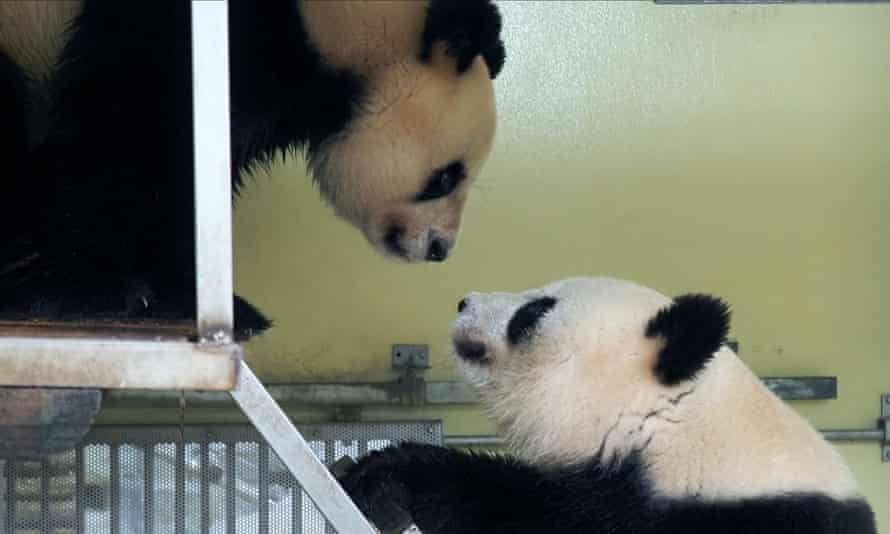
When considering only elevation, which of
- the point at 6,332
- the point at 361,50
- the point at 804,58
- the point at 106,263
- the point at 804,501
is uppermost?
the point at 804,58

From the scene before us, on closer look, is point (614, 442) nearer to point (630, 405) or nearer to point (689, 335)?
point (630, 405)

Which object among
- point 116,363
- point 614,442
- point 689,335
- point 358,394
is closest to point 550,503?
point 614,442

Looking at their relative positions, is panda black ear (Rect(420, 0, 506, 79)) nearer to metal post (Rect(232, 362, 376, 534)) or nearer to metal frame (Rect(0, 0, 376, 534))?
metal frame (Rect(0, 0, 376, 534))

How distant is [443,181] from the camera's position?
3.34m

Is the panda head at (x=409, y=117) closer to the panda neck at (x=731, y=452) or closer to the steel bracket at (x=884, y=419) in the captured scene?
the panda neck at (x=731, y=452)

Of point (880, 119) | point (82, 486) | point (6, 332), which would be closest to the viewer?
point (6, 332)

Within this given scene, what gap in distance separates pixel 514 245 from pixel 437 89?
80 centimetres

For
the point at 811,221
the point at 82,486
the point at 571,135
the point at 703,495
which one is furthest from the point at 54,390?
the point at 811,221

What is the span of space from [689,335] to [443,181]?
0.89 metres

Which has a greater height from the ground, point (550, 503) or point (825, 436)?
point (825, 436)

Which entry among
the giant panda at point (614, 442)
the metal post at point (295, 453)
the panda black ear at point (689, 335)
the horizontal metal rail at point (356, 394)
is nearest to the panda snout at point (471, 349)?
the giant panda at point (614, 442)

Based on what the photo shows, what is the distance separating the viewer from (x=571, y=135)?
392 centimetres

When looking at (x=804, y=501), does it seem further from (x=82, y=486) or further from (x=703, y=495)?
(x=82, y=486)

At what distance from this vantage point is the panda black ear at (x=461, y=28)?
3061mm
